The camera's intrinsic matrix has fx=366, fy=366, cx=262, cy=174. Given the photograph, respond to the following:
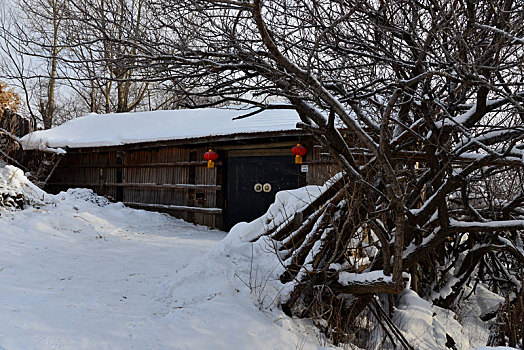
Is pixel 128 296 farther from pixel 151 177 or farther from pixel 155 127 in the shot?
pixel 155 127

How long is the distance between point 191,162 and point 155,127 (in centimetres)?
261

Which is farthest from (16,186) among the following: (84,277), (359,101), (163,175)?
(359,101)

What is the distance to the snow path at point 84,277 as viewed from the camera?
125 inches

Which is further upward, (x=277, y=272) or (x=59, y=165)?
(x=59, y=165)

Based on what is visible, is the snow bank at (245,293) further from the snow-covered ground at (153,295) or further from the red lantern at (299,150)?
the red lantern at (299,150)

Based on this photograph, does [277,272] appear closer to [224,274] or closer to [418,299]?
[224,274]

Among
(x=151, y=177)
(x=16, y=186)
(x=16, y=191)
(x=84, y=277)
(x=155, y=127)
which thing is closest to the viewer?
(x=84, y=277)

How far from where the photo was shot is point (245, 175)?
1018 centimetres

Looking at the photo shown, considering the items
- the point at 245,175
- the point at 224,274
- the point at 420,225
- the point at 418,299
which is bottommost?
the point at 418,299

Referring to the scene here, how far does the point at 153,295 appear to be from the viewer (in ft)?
14.5

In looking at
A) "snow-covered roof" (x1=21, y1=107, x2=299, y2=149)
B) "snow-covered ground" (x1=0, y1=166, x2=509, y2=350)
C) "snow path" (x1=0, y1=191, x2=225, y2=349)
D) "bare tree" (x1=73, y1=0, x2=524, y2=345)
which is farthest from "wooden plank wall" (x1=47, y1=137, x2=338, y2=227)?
"bare tree" (x1=73, y1=0, x2=524, y2=345)

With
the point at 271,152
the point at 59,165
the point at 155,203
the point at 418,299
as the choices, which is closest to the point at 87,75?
the point at 418,299

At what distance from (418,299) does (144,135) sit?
30.4 ft

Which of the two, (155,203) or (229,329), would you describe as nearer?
(229,329)
